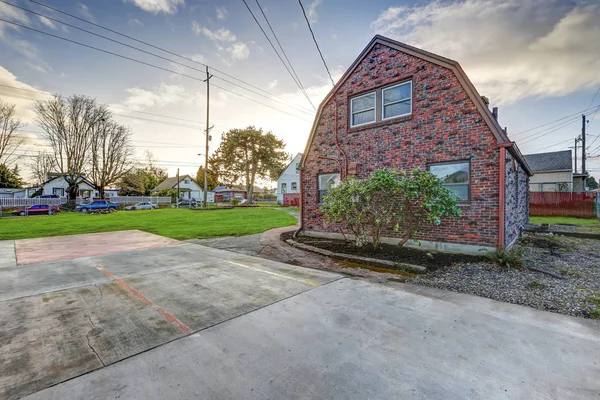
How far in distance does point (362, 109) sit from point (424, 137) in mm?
2507

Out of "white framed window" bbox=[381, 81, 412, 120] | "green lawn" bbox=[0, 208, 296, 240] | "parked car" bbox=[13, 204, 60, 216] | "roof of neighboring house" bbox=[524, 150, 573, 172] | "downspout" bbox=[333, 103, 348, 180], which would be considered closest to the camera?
"white framed window" bbox=[381, 81, 412, 120]

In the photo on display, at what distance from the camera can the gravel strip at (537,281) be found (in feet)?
12.9

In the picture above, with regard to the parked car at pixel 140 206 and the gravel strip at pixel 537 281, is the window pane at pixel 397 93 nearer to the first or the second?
the gravel strip at pixel 537 281

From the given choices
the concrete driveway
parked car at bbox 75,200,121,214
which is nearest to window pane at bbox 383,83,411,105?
the concrete driveway

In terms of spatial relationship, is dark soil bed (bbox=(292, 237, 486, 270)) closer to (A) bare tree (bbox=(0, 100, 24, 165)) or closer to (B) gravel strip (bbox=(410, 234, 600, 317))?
(B) gravel strip (bbox=(410, 234, 600, 317))

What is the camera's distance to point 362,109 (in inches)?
351

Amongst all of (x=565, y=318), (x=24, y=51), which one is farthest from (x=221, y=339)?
(x=24, y=51)

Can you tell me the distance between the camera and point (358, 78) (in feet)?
29.0

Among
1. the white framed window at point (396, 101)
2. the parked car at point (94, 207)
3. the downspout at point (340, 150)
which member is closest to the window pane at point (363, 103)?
the white framed window at point (396, 101)

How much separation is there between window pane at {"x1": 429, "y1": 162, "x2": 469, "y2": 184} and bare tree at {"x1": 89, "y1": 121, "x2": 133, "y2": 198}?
40.5 meters

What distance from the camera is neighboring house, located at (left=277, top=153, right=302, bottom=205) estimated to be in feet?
125

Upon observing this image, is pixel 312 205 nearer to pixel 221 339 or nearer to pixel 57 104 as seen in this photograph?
pixel 221 339

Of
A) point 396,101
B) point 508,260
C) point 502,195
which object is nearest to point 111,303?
point 508,260

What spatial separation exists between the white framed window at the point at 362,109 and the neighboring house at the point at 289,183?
1113 inches
